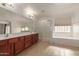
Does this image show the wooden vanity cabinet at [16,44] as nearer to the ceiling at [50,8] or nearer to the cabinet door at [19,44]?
the cabinet door at [19,44]

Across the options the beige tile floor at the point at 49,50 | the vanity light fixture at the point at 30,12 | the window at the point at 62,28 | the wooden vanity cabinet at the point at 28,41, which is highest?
the vanity light fixture at the point at 30,12

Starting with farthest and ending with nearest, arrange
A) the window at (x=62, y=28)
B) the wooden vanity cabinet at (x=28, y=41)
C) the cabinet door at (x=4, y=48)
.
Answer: the wooden vanity cabinet at (x=28, y=41) < the window at (x=62, y=28) < the cabinet door at (x=4, y=48)

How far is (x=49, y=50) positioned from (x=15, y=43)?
3.34 ft

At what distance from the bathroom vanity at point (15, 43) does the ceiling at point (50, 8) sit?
1.91ft

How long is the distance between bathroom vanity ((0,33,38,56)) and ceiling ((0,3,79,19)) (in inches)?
22.9

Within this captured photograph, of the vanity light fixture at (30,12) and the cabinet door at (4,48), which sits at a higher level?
the vanity light fixture at (30,12)

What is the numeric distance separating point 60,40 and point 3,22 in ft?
4.74

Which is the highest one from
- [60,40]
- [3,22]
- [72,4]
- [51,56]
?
[72,4]

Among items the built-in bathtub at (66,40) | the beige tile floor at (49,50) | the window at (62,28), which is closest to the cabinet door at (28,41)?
the beige tile floor at (49,50)

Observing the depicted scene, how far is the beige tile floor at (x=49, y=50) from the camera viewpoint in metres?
2.63

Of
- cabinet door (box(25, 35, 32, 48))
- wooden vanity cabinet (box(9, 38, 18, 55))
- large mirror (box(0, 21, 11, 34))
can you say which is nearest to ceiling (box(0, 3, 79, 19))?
large mirror (box(0, 21, 11, 34))

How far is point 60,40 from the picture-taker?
2854 millimetres

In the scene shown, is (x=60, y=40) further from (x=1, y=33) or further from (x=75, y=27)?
(x=1, y=33)

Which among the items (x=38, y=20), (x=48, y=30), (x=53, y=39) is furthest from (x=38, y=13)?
(x=53, y=39)
